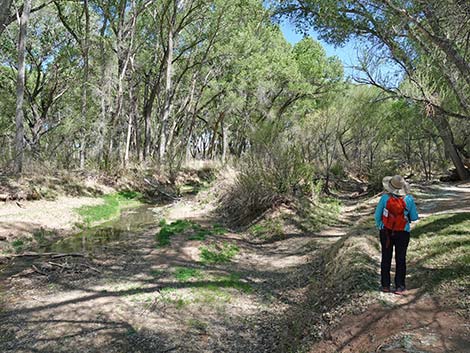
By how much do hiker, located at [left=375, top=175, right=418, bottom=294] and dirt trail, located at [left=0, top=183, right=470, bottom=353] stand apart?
33 cm

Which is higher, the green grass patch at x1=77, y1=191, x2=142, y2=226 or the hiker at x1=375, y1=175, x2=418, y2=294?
the hiker at x1=375, y1=175, x2=418, y2=294

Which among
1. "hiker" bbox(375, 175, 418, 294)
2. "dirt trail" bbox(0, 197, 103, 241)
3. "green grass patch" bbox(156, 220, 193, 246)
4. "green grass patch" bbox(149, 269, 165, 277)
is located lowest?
"green grass patch" bbox(149, 269, 165, 277)

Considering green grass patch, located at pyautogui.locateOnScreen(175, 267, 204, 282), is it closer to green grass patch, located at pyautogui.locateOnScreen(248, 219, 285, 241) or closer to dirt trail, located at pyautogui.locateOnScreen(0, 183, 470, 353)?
dirt trail, located at pyautogui.locateOnScreen(0, 183, 470, 353)

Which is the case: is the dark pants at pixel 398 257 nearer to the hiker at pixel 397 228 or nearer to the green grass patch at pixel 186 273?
the hiker at pixel 397 228

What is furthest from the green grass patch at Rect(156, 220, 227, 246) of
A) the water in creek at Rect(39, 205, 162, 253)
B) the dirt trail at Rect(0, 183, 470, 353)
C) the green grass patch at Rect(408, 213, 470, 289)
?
the green grass patch at Rect(408, 213, 470, 289)

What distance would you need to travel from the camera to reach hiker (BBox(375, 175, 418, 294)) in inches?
182

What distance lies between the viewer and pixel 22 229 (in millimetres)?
10195

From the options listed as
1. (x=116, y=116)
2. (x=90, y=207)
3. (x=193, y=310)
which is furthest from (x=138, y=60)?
(x=193, y=310)

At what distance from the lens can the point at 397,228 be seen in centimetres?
463

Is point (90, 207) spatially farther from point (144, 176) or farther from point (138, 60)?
point (138, 60)

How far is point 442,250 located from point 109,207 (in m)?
12.8

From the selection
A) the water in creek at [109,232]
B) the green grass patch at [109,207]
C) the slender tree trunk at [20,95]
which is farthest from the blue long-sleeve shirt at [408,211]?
the slender tree trunk at [20,95]

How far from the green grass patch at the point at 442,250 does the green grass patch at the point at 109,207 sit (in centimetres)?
1053

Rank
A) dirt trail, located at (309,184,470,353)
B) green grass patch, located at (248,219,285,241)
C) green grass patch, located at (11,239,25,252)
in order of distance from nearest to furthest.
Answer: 1. dirt trail, located at (309,184,470,353)
2. green grass patch, located at (11,239,25,252)
3. green grass patch, located at (248,219,285,241)
